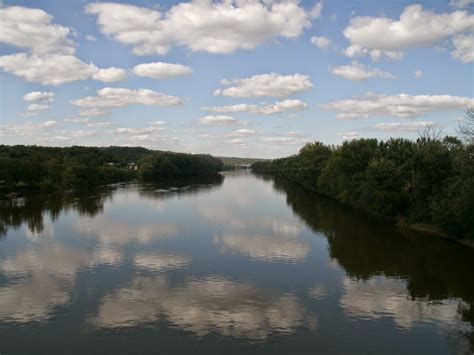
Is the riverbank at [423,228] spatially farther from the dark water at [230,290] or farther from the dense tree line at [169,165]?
the dense tree line at [169,165]

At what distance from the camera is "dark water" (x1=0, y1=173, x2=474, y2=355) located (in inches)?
621

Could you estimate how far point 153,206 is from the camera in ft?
176

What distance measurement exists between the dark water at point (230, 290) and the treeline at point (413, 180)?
2.94 meters

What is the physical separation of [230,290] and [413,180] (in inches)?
992

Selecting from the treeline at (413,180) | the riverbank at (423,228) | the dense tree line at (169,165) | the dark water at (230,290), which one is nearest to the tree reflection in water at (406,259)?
the dark water at (230,290)

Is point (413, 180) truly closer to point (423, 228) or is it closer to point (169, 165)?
point (423, 228)

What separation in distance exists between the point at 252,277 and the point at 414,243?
50.3ft

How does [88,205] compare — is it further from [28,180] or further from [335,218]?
[335,218]

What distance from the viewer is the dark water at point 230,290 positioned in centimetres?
1578

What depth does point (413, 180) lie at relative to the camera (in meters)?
39.7

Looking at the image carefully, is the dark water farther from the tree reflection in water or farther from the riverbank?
the riverbank

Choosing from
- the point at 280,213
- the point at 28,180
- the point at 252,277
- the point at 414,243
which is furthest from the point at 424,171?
the point at 28,180

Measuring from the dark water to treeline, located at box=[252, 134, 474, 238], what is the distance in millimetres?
2936

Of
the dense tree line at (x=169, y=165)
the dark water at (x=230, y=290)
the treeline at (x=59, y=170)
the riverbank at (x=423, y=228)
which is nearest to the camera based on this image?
the dark water at (x=230, y=290)
